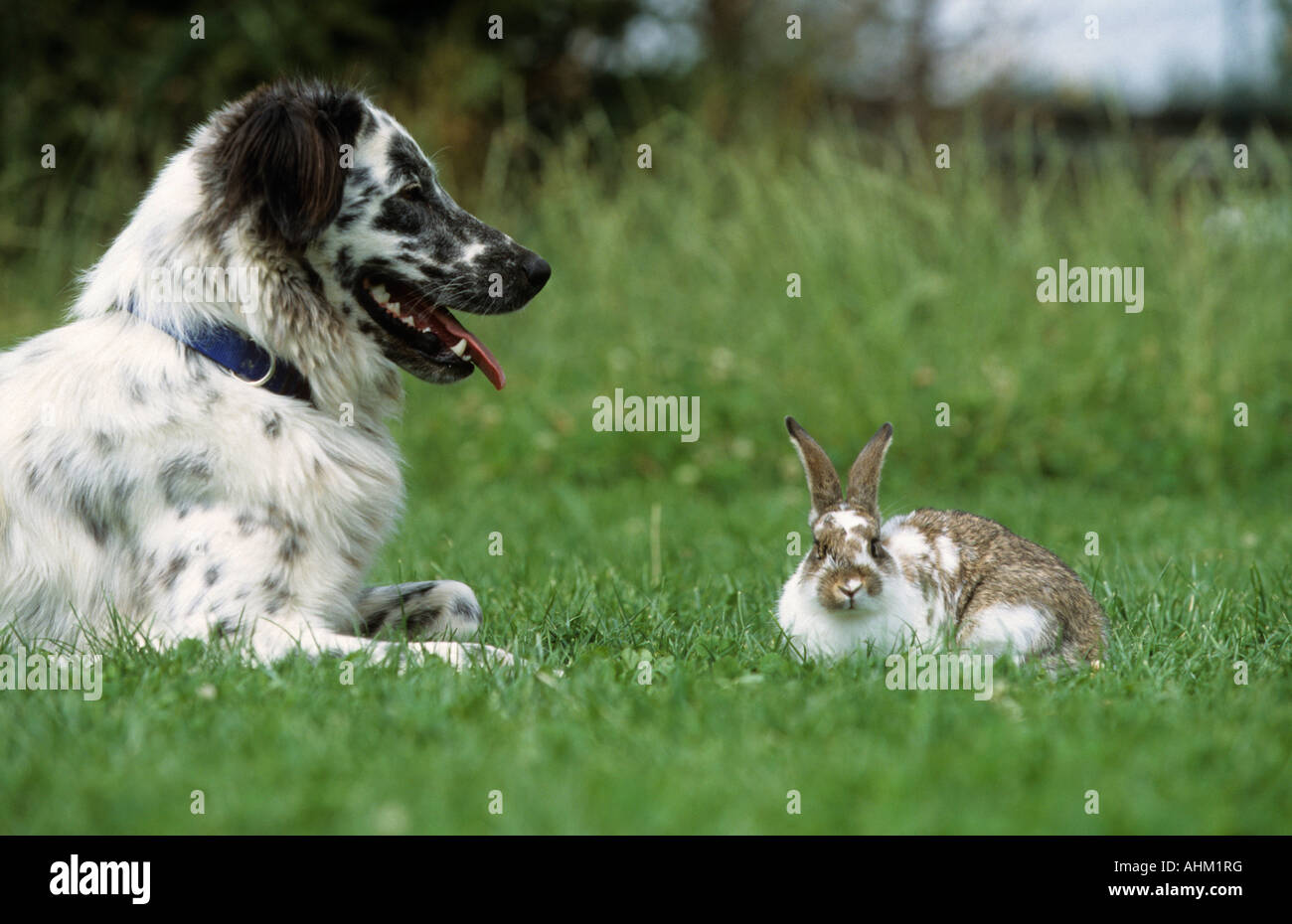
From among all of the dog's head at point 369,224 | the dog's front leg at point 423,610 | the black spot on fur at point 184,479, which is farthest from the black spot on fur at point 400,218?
the dog's front leg at point 423,610

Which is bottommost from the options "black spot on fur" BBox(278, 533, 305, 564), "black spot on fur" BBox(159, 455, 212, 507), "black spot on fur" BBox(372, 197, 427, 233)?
"black spot on fur" BBox(278, 533, 305, 564)

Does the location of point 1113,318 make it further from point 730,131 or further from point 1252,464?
point 730,131

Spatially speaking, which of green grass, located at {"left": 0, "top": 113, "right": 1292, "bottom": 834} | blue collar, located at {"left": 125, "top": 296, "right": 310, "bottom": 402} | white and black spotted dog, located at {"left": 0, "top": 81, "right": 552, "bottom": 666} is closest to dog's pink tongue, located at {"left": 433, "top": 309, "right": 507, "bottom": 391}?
white and black spotted dog, located at {"left": 0, "top": 81, "right": 552, "bottom": 666}

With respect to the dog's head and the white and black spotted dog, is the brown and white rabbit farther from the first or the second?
the dog's head

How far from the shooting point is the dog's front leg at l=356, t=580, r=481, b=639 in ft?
13.9

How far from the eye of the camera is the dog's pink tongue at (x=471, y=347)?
13.9 feet

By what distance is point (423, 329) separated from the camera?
13.9 feet

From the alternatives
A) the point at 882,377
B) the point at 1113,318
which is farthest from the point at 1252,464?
the point at 882,377

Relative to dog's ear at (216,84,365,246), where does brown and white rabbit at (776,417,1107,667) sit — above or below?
below

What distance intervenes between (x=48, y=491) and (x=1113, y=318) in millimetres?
6846

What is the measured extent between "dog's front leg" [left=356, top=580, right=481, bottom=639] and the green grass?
0.11 m

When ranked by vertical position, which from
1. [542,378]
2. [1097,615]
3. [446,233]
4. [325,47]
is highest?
[325,47]

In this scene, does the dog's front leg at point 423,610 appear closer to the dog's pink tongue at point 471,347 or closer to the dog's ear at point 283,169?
the dog's pink tongue at point 471,347
